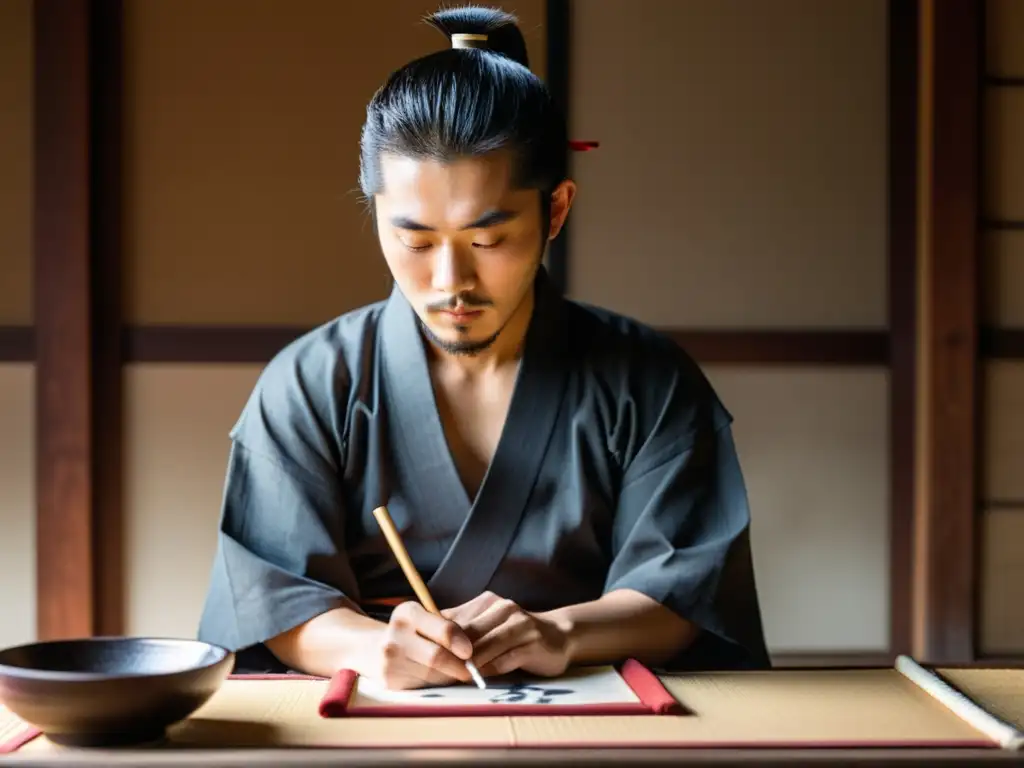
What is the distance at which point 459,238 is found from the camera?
6.36 ft

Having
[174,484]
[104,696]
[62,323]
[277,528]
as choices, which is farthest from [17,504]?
[104,696]

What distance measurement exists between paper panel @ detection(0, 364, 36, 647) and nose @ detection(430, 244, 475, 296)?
2595mm

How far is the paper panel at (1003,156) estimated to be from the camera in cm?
429

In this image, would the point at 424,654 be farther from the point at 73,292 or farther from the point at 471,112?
the point at 73,292

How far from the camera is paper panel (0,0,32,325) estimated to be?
13.5 ft

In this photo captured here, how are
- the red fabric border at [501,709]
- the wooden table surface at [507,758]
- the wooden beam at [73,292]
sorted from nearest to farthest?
the wooden table surface at [507,758] < the red fabric border at [501,709] < the wooden beam at [73,292]

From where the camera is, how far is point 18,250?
4.15m

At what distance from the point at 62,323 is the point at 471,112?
8.19 ft

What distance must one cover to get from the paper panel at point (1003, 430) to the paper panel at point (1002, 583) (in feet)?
0.28

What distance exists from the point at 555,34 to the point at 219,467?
1805mm

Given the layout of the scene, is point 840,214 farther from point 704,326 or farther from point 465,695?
point 465,695

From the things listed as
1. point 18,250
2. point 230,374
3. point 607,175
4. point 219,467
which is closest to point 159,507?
point 219,467

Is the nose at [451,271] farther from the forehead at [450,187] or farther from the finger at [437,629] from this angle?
the finger at [437,629]

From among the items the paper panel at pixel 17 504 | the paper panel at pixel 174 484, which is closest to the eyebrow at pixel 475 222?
the paper panel at pixel 174 484
